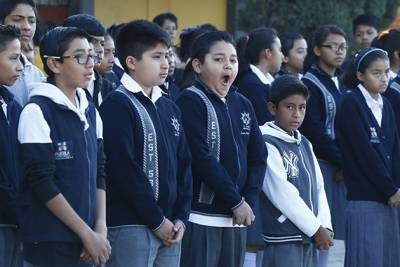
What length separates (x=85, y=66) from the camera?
5043 millimetres

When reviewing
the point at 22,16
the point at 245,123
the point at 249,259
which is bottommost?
the point at 249,259

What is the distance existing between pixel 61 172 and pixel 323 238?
6.52 feet

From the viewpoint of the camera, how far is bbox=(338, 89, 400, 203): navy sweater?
7125 millimetres

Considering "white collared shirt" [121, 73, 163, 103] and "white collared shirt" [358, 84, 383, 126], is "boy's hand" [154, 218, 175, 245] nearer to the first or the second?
"white collared shirt" [121, 73, 163, 103]

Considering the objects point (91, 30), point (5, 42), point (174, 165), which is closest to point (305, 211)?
point (174, 165)

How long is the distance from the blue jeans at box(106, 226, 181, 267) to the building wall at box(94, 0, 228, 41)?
7083mm

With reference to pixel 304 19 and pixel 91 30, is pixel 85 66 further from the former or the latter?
pixel 304 19

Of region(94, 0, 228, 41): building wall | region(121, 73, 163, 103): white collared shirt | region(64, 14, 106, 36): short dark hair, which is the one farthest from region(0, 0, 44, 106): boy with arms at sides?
region(94, 0, 228, 41): building wall

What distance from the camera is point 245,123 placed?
608 cm

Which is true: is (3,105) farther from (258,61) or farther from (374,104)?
(374,104)

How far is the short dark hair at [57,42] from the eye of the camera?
16.5 feet

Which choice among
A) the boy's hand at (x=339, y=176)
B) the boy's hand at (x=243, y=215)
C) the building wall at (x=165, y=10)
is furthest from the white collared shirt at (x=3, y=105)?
the building wall at (x=165, y=10)

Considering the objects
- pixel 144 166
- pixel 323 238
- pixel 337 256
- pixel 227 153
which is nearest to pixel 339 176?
pixel 337 256

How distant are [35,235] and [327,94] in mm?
3816
